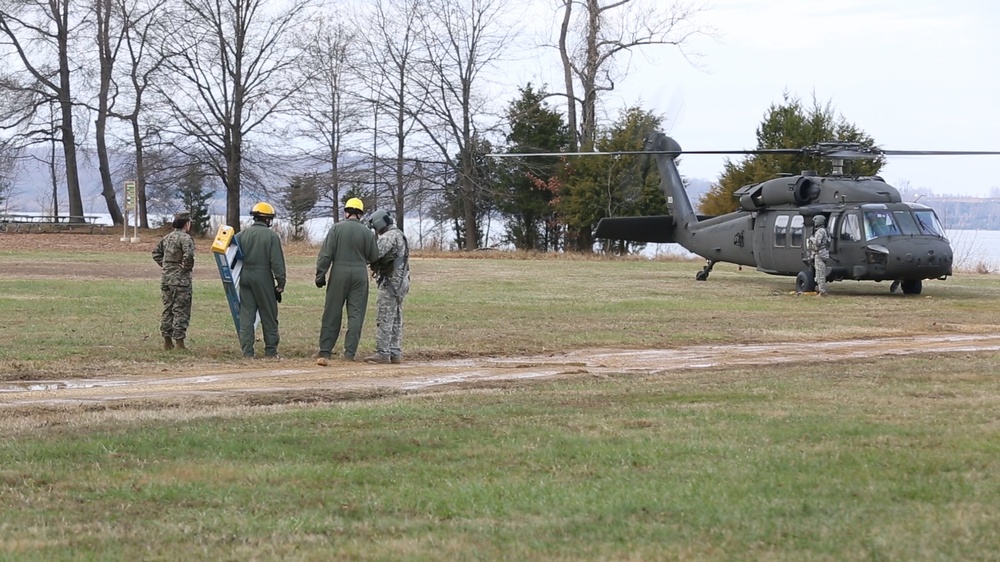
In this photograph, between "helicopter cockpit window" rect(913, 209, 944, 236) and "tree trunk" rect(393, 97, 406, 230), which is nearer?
"helicopter cockpit window" rect(913, 209, 944, 236)

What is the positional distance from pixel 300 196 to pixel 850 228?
35.3 metres

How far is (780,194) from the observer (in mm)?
30359

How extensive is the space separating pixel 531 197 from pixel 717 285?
28078mm

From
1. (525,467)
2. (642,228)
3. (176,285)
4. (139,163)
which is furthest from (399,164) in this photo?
(525,467)

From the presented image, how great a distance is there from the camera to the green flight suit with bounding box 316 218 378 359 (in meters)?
15.0

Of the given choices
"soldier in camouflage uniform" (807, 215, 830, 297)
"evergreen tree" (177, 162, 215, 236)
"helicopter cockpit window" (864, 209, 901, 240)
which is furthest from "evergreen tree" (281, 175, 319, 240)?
"helicopter cockpit window" (864, 209, 901, 240)

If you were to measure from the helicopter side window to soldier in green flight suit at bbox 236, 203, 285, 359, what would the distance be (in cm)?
1703

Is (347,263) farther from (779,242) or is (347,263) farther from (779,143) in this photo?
(779,143)

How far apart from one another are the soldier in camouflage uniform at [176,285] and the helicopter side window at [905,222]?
17491 millimetres

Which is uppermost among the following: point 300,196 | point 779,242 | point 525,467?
point 300,196

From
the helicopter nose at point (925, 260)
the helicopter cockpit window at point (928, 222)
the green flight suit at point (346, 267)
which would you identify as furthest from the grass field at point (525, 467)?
the helicopter cockpit window at point (928, 222)

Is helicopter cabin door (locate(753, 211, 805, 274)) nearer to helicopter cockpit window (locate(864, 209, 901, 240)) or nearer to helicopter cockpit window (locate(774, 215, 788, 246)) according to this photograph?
helicopter cockpit window (locate(774, 215, 788, 246))

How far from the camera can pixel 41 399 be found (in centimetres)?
1166

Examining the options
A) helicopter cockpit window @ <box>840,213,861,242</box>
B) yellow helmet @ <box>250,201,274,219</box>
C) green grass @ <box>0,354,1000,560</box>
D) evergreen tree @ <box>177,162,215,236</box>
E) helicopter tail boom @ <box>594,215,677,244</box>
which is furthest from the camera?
evergreen tree @ <box>177,162,215,236</box>
